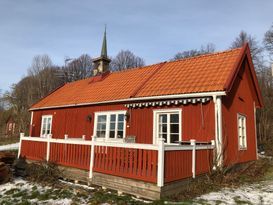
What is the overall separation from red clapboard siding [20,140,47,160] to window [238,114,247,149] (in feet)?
27.8

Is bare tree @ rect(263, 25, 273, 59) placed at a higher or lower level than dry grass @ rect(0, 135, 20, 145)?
higher

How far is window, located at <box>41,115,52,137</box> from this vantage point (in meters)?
17.3

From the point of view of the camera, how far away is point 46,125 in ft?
57.6

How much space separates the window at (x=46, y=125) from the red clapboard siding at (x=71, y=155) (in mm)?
7502

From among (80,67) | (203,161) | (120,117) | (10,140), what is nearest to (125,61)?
(80,67)

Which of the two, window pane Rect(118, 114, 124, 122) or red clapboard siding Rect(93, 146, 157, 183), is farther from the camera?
window pane Rect(118, 114, 124, 122)

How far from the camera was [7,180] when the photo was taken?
29.7 feet

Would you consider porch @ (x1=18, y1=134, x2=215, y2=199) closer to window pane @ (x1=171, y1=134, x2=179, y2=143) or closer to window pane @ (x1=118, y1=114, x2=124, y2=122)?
window pane @ (x1=171, y1=134, x2=179, y2=143)

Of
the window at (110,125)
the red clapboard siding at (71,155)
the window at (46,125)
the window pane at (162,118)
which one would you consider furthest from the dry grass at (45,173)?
the window at (46,125)

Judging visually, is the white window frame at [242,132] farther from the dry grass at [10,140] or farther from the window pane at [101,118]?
the dry grass at [10,140]

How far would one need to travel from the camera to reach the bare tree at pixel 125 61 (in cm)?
5031

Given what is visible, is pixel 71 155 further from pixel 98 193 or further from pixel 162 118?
pixel 162 118

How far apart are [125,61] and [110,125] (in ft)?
128

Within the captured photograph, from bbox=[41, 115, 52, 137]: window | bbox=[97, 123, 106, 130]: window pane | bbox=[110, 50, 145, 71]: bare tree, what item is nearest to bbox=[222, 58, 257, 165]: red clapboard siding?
bbox=[97, 123, 106, 130]: window pane
